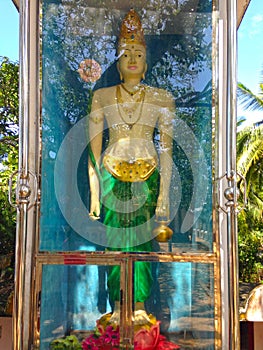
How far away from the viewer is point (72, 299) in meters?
2.04

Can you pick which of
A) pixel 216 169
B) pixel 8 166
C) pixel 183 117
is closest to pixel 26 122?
pixel 183 117

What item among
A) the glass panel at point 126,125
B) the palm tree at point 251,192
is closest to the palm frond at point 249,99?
the palm tree at point 251,192

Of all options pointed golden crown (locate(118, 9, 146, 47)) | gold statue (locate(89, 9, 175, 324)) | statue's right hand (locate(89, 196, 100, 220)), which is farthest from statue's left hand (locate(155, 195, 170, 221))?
pointed golden crown (locate(118, 9, 146, 47))

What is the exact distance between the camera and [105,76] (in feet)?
7.16

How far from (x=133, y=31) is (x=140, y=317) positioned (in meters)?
1.38

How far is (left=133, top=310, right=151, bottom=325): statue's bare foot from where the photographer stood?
198 cm

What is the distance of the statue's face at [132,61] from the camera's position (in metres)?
2.18

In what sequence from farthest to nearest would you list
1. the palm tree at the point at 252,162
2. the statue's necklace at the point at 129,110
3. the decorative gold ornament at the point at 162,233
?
the palm tree at the point at 252,162, the statue's necklace at the point at 129,110, the decorative gold ornament at the point at 162,233

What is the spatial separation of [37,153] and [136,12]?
0.86m

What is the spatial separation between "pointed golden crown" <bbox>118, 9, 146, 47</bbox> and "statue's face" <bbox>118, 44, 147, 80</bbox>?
24 mm

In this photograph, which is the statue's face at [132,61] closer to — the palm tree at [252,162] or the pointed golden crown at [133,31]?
the pointed golden crown at [133,31]

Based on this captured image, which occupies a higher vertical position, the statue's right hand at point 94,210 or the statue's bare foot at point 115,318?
the statue's right hand at point 94,210

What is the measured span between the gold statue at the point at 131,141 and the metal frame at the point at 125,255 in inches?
8.8

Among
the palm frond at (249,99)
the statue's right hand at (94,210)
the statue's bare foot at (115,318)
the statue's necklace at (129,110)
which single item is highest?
the palm frond at (249,99)
